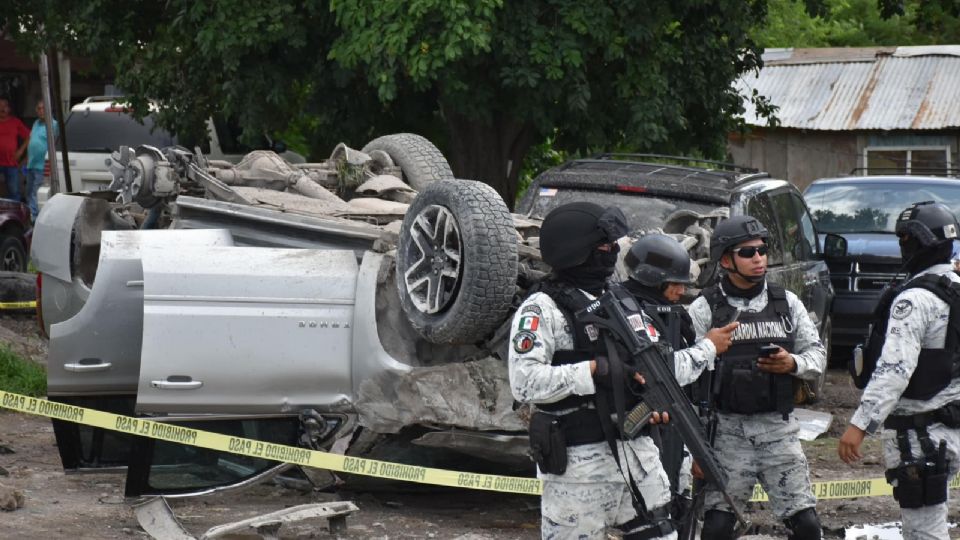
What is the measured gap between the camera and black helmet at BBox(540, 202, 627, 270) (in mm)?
4645

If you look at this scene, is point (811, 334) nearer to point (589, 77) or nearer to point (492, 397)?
point (492, 397)

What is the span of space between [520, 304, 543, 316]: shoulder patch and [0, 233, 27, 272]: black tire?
9.82 meters

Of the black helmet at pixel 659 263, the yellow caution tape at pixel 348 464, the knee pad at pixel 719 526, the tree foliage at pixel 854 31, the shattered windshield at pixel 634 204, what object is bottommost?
the knee pad at pixel 719 526

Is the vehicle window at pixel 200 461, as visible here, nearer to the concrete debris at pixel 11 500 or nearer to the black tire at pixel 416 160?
the concrete debris at pixel 11 500

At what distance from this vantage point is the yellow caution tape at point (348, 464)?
657 centimetres

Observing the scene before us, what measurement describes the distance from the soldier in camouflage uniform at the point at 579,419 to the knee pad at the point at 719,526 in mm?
1023

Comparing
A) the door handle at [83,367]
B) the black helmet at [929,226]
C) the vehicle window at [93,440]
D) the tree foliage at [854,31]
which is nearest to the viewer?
the black helmet at [929,226]

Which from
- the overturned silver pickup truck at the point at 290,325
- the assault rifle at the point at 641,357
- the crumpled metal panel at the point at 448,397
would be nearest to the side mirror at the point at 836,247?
the overturned silver pickup truck at the point at 290,325

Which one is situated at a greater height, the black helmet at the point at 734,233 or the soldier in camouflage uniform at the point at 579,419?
the black helmet at the point at 734,233

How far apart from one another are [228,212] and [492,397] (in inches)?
66.6

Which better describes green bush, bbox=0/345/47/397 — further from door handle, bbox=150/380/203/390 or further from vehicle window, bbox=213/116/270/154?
vehicle window, bbox=213/116/270/154

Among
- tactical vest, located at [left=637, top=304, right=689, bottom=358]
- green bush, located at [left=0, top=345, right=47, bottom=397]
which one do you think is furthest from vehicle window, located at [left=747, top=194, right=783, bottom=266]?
green bush, located at [left=0, top=345, right=47, bottom=397]

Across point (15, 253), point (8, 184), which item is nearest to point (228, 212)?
point (15, 253)

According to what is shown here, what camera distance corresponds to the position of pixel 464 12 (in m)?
10.9
